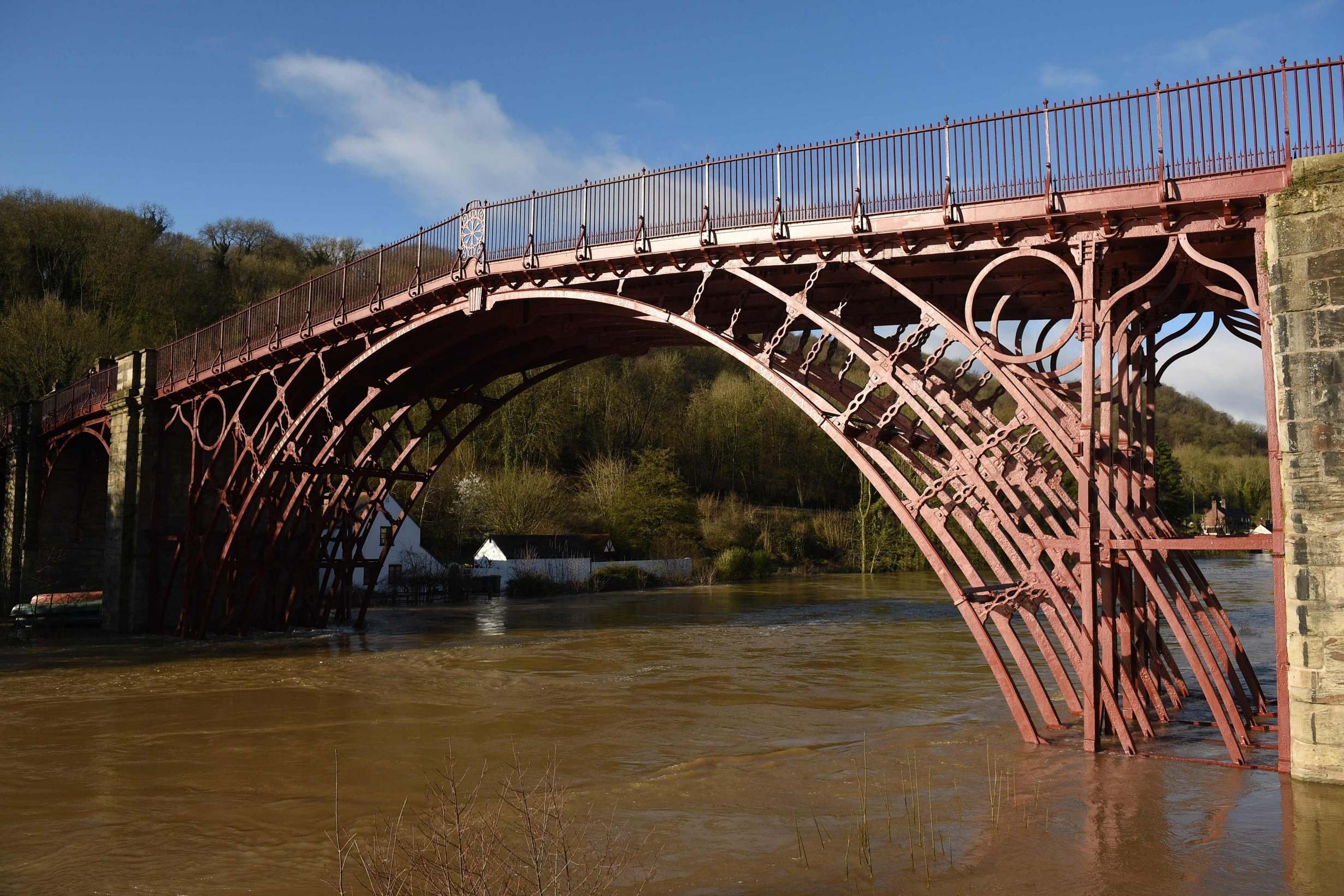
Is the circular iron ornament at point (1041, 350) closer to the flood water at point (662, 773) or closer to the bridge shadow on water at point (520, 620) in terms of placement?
the flood water at point (662, 773)

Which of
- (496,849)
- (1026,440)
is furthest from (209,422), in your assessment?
(496,849)

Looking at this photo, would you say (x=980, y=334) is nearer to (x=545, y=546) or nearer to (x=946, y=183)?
(x=946, y=183)

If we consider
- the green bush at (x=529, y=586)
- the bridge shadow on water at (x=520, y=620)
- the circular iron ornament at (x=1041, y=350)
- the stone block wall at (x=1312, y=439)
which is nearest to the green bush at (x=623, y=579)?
the bridge shadow on water at (x=520, y=620)

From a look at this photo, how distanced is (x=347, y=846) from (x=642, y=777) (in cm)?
343

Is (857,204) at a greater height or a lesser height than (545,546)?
greater

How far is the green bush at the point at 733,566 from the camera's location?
50.0 metres

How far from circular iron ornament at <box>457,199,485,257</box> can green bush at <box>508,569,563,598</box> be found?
82.4 ft

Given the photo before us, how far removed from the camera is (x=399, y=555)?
42.2 meters

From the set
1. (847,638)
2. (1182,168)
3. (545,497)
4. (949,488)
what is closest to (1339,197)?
(1182,168)

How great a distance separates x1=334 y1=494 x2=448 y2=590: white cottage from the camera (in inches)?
1578

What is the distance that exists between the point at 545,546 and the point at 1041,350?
35.6m

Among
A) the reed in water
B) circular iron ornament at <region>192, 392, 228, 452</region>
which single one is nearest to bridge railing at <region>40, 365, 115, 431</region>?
circular iron ornament at <region>192, 392, 228, 452</region>

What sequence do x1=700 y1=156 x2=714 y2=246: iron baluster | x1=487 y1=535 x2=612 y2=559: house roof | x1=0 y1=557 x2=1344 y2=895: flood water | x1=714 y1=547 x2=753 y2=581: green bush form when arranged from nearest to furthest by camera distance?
x1=0 y1=557 x2=1344 y2=895: flood water
x1=700 y1=156 x2=714 y2=246: iron baluster
x1=487 y1=535 x2=612 y2=559: house roof
x1=714 y1=547 x2=753 y2=581: green bush

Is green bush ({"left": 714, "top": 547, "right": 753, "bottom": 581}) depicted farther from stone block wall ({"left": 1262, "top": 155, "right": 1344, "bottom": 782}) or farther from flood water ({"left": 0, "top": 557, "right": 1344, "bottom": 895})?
stone block wall ({"left": 1262, "top": 155, "right": 1344, "bottom": 782})
